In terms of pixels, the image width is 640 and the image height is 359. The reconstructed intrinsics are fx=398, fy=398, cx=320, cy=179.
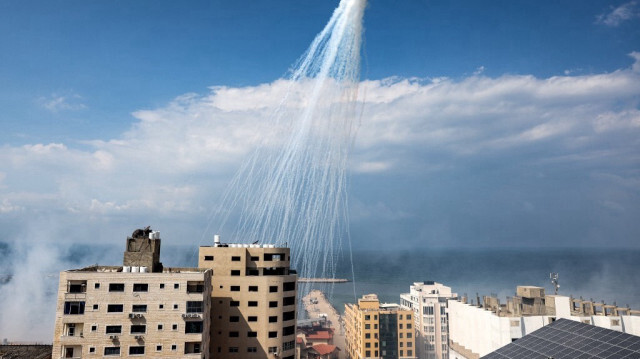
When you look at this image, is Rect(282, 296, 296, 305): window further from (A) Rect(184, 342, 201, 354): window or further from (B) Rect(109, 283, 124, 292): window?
(B) Rect(109, 283, 124, 292): window

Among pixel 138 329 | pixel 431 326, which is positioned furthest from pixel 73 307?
pixel 431 326

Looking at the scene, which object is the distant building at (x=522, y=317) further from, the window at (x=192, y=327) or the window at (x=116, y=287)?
the window at (x=116, y=287)

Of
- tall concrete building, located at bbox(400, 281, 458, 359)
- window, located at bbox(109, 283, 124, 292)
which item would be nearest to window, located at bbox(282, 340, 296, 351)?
window, located at bbox(109, 283, 124, 292)

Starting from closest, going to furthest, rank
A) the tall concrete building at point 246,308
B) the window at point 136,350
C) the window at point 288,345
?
the window at point 136,350, the tall concrete building at point 246,308, the window at point 288,345

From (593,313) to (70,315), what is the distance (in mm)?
61163

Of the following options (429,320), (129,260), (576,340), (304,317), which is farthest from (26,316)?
(576,340)

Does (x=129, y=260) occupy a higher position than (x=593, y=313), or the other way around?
(x=129, y=260)

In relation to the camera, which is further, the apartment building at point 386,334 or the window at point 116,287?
the apartment building at point 386,334

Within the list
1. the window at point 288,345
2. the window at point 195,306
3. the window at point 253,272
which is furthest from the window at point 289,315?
the window at point 195,306

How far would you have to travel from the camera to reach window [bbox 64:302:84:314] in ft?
127

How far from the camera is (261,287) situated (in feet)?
158

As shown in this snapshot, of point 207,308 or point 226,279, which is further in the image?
point 226,279

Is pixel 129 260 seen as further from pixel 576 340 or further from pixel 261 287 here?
pixel 576 340

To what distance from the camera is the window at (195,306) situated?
4022 centimetres
